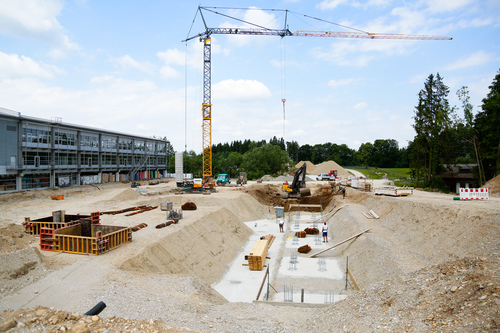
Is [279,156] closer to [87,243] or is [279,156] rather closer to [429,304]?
A: [87,243]

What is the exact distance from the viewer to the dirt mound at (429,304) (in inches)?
299

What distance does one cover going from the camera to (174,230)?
22891 millimetres

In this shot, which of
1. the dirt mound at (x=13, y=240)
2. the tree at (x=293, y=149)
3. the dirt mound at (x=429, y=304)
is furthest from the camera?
the tree at (x=293, y=149)

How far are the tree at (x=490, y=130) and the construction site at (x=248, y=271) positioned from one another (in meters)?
7.83

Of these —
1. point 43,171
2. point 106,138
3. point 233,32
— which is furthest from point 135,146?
point 233,32

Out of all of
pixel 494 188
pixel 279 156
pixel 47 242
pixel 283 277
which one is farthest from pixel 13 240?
pixel 279 156

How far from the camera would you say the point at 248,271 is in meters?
22.1

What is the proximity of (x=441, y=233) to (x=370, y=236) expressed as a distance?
5331 millimetres

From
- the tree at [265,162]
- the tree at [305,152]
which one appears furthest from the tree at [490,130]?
the tree at [305,152]

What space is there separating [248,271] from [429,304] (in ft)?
48.7

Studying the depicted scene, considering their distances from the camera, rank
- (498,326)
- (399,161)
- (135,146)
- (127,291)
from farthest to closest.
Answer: (399,161), (135,146), (127,291), (498,326)

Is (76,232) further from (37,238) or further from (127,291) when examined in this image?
(127,291)

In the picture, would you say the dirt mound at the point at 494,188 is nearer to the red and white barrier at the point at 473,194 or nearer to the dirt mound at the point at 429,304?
the red and white barrier at the point at 473,194

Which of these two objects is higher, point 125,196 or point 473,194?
point 473,194
